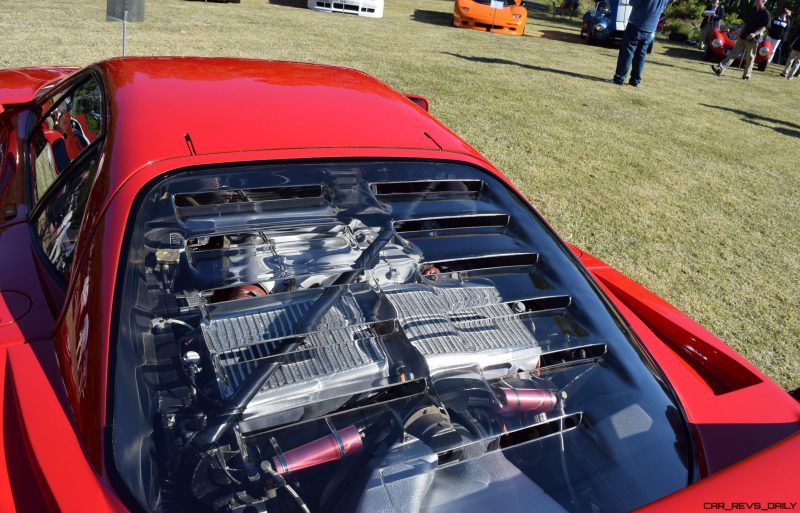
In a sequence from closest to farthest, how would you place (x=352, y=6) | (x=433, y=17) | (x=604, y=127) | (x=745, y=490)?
(x=745, y=490) < (x=604, y=127) < (x=352, y=6) < (x=433, y=17)

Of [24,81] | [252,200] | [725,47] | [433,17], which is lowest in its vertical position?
[252,200]

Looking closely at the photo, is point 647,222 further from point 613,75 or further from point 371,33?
point 371,33

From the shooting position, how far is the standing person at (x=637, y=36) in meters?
9.04

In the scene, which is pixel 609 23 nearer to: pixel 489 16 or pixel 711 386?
pixel 489 16

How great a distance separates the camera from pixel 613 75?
423 inches

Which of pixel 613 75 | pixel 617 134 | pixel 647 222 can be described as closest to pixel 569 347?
pixel 647 222

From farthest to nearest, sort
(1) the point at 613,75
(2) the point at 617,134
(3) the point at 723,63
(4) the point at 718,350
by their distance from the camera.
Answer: (3) the point at 723,63 → (1) the point at 613,75 → (2) the point at 617,134 → (4) the point at 718,350

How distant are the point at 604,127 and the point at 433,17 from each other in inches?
364

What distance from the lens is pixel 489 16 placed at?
1391 cm

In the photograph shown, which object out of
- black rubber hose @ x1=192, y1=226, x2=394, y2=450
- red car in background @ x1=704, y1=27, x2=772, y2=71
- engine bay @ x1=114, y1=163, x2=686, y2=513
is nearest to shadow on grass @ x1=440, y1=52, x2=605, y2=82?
red car in background @ x1=704, y1=27, x2=772, y2=71

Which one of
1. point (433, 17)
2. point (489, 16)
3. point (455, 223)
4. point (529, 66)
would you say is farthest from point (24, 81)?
point (433, 17)

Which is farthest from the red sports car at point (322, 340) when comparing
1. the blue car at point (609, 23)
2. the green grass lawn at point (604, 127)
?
the blue car at point (609, 23)

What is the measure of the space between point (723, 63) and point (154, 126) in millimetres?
14293

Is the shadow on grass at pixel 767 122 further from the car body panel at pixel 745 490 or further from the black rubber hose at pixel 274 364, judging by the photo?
the car body panel at pixel 745 490
